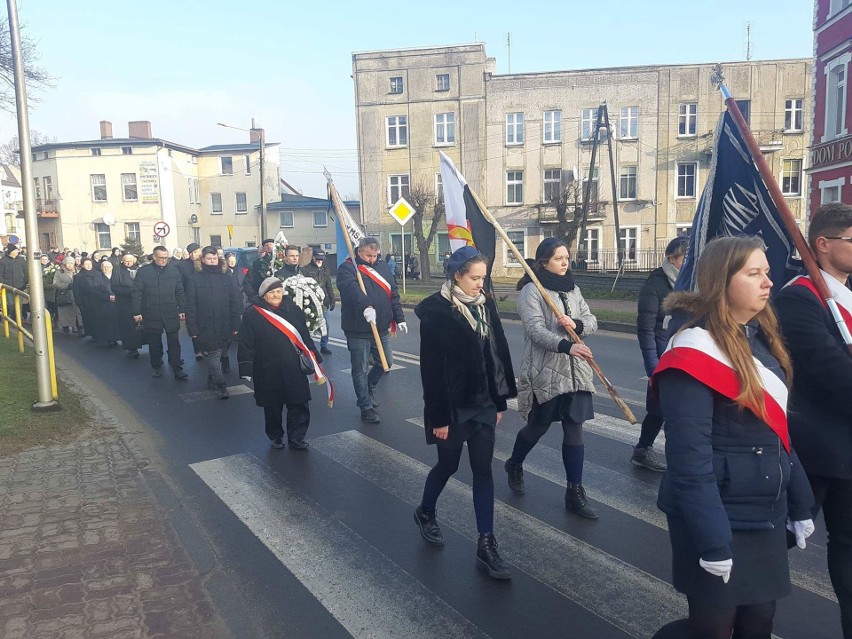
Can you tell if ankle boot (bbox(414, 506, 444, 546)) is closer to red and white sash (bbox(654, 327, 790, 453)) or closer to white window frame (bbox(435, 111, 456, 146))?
red and white sash (bbox(654, 327, 790, 453))

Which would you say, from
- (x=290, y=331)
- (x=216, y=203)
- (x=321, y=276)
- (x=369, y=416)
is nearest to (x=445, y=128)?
(x=216, y=203)

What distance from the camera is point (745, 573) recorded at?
7.71 feet

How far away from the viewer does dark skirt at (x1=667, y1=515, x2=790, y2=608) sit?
2338mm

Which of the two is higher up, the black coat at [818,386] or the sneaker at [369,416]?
the black coat at [818,386]

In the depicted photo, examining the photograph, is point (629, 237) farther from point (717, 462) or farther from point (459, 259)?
point (717, 462)

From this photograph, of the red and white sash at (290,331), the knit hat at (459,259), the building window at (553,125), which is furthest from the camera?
the building window at (553,125)

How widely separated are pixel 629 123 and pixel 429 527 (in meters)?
39.7

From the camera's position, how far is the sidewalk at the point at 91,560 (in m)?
3.65

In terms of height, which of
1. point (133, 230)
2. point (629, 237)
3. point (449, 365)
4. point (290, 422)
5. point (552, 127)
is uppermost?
point (552, 127)

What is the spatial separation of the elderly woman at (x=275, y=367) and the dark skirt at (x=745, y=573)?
15.7 ft

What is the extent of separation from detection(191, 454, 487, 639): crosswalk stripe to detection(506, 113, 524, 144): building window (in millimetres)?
38017

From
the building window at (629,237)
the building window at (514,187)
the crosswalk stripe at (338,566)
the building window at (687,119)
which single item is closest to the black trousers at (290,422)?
the crosswalk stripe at (338,566)

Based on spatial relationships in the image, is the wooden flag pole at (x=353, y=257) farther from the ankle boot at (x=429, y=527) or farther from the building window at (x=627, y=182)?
the building window at (x=627, y=182)

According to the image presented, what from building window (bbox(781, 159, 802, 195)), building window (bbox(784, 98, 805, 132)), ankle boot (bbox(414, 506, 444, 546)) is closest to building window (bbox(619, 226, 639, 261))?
building window (bbox(781, 159, 802, 195))
